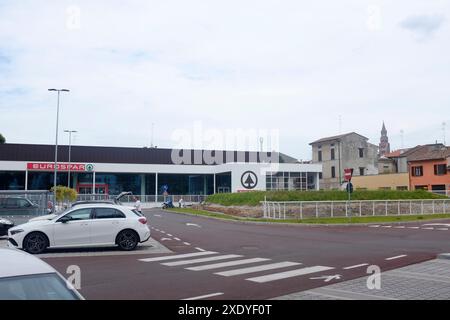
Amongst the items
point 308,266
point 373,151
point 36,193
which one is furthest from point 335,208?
point 373,151

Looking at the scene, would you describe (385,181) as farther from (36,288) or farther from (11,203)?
(36,288)

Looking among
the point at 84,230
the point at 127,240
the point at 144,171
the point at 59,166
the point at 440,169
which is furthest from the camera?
the point at 144,171

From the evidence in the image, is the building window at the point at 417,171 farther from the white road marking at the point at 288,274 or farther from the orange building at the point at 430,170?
the white road marking at the point at 288,274

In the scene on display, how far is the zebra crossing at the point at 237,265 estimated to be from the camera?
444 inches

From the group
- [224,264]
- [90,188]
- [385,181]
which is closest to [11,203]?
[224,264]

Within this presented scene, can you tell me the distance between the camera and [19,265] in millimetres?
4207

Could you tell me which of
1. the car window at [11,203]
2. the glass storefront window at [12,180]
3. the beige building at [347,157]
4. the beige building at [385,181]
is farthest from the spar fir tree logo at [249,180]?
the car window at [11,203]

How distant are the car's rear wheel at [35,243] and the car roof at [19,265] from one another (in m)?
11.6

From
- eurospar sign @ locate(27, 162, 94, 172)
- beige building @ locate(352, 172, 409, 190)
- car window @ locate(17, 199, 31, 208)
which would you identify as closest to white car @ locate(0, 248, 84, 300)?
car window @ locate(17, 199, 31, 208)

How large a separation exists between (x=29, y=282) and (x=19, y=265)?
0.77 feet

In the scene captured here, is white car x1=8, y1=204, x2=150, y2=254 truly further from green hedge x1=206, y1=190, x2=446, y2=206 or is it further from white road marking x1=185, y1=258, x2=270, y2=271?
green hedge x1=206, y1=190, x2=446, y2=206

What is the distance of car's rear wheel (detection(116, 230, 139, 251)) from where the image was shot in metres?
16.3

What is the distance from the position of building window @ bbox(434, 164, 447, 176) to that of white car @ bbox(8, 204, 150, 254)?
176 ft

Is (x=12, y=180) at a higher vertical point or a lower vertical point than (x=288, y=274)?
higher
